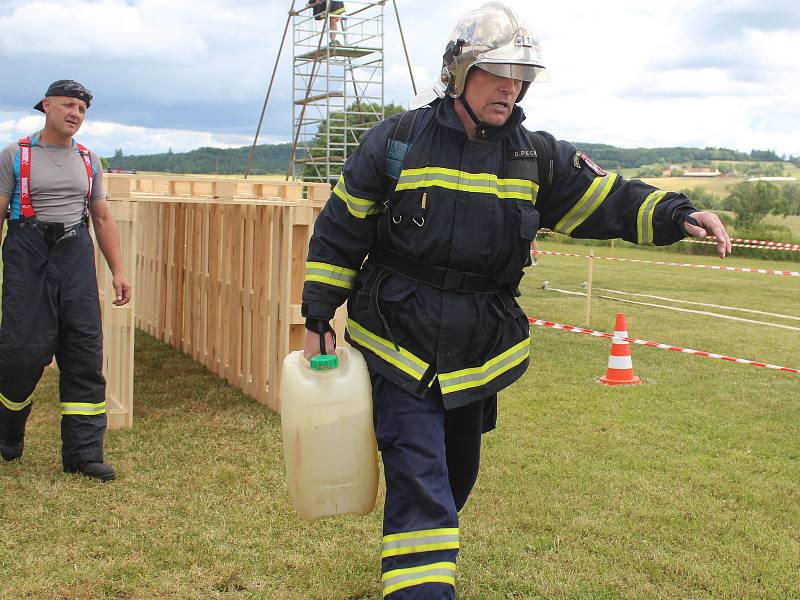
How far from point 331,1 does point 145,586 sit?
24.8 m

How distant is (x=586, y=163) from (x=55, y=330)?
10.5 ft

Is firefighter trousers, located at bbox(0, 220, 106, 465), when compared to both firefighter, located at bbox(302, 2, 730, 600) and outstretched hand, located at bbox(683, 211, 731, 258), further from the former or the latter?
outstretched hand, located at bbox(683, 211, 731, 258)

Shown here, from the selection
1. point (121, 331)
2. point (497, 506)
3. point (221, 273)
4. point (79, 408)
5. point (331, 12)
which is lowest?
point (497, 506)

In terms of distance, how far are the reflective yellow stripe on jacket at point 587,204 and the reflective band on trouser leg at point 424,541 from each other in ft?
3.94

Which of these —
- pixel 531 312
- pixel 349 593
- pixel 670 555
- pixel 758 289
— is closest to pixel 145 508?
pixel 349 593

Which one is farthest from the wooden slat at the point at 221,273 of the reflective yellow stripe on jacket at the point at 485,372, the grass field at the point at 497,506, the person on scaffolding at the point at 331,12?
the person on scaffolding at the point at 331,12

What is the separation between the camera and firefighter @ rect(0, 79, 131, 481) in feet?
16.6

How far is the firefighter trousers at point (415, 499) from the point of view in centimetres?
298

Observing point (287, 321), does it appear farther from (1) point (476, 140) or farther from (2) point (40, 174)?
(1) point (476, 140)

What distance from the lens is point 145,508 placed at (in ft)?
16.0

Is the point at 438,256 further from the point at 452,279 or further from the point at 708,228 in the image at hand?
the point at 708,228

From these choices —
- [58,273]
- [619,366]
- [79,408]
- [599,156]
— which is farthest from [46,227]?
[599,156]

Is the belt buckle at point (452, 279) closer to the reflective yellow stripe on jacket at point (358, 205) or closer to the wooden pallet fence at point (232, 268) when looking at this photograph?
the reflective yellow stripe on jacket at point (358, 205)

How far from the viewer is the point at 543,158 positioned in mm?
3365
